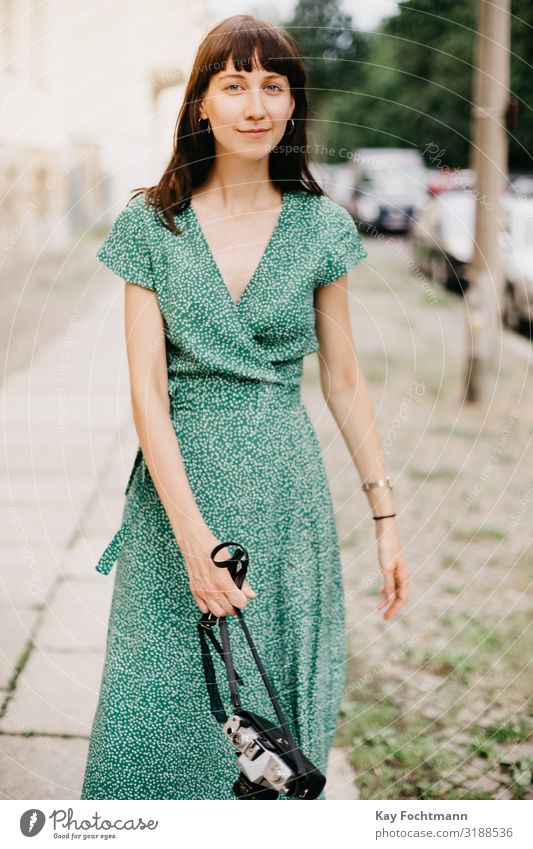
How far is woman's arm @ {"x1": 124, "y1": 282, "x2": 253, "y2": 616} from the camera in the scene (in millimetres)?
1830

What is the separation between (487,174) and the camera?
6871mm

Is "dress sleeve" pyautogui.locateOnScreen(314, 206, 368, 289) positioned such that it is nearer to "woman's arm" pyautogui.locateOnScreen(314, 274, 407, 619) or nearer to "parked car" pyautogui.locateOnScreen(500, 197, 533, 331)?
"woman's arm" pyautogui.locateOnScreen(314, 274, 407, 619)

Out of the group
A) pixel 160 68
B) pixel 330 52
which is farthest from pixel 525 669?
pixel 160 68

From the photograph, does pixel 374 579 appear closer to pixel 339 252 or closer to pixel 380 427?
pixel 339 252

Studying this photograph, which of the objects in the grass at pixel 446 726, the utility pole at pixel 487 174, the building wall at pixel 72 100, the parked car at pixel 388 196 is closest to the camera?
the grass at pixel 446 726

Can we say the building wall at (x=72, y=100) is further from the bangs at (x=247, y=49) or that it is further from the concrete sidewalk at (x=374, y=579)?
the concrete sidewalk at (x=374, y=579)

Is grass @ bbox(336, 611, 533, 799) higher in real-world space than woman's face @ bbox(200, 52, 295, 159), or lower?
lower

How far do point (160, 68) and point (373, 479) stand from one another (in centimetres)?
322

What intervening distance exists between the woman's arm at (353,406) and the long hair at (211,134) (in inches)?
9.9

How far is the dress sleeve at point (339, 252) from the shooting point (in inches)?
82.5

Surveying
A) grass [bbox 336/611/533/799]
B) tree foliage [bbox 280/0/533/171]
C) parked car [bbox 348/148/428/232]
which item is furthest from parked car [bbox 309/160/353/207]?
grass [bbox 336/611/533/799]

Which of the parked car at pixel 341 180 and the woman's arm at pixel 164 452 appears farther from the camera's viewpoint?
the parked car at pixel 341 180

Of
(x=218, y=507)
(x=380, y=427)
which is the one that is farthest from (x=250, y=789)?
(x=380, y=427)

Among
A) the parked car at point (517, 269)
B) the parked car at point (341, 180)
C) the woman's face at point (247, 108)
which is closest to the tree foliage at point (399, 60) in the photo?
the woman's face at point (247, 108)
